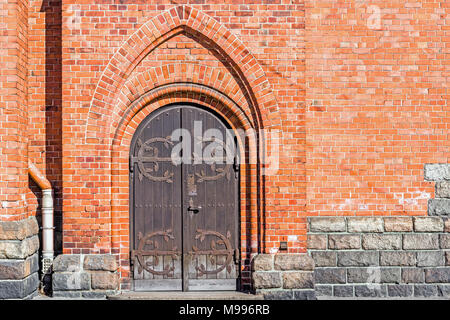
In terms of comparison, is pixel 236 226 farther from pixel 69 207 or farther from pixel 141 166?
pixel 69 207

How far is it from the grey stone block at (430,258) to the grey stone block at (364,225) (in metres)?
0.70

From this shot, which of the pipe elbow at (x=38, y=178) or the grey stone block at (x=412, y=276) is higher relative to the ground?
the pipe elbow at (x=38, y=178)

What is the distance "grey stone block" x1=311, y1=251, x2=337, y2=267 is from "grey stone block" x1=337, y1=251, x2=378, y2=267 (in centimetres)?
9

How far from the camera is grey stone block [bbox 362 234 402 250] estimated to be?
21.5 feet

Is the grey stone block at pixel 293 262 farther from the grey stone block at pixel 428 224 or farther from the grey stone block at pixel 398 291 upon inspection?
the grey stone block at pixel 428 224

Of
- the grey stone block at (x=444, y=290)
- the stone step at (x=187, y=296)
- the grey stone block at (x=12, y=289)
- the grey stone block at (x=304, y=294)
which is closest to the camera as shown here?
the grey stone block at (x=12, y=289)

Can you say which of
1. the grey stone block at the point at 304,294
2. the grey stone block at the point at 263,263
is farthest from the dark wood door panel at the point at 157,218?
the grey stone block at the point at 304,294

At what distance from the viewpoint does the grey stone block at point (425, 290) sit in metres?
6.57

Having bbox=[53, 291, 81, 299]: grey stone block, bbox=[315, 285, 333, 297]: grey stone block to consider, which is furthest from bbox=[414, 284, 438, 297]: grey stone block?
bbox=[53, 291, 81, 299]: grey stone block

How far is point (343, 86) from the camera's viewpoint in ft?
22.0

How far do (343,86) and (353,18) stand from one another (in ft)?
3.34

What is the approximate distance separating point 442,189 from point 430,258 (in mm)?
1027

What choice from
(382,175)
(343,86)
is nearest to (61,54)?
(343,86)

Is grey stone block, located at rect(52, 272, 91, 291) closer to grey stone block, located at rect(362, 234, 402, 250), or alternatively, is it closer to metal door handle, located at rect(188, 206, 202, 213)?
metal door handle, located at rect(188, 206, 202, 213)
